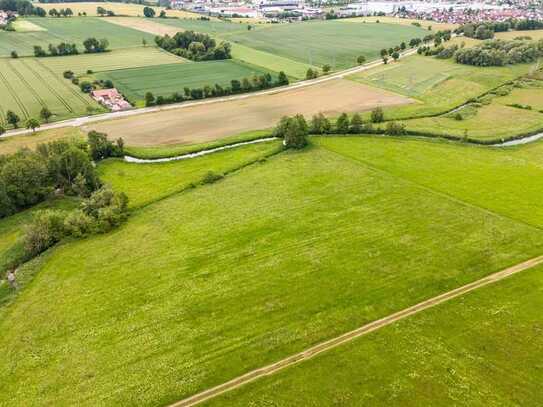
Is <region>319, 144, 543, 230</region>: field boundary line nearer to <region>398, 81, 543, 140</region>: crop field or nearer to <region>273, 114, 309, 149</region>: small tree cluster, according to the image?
<region>273, 114, 309, 149</region>: small tree cluster

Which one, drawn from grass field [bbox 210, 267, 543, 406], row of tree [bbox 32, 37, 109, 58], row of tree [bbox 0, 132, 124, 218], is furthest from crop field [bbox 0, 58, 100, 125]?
grass field [bbox 210, 267, 543, 406]

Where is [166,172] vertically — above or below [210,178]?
below

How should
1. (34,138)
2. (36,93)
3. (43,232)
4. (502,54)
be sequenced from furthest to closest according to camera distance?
(502,54), (36,93), (34,138), (43,232)

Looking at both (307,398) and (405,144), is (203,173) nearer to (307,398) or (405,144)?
(405,144)

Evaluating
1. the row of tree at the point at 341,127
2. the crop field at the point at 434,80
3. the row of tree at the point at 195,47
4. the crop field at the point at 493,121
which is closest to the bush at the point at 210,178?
the row of tree at the point at 341,127

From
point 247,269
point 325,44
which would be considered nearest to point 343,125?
point 247,269

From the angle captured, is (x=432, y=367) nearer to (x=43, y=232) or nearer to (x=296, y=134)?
(x=43, y=232)
